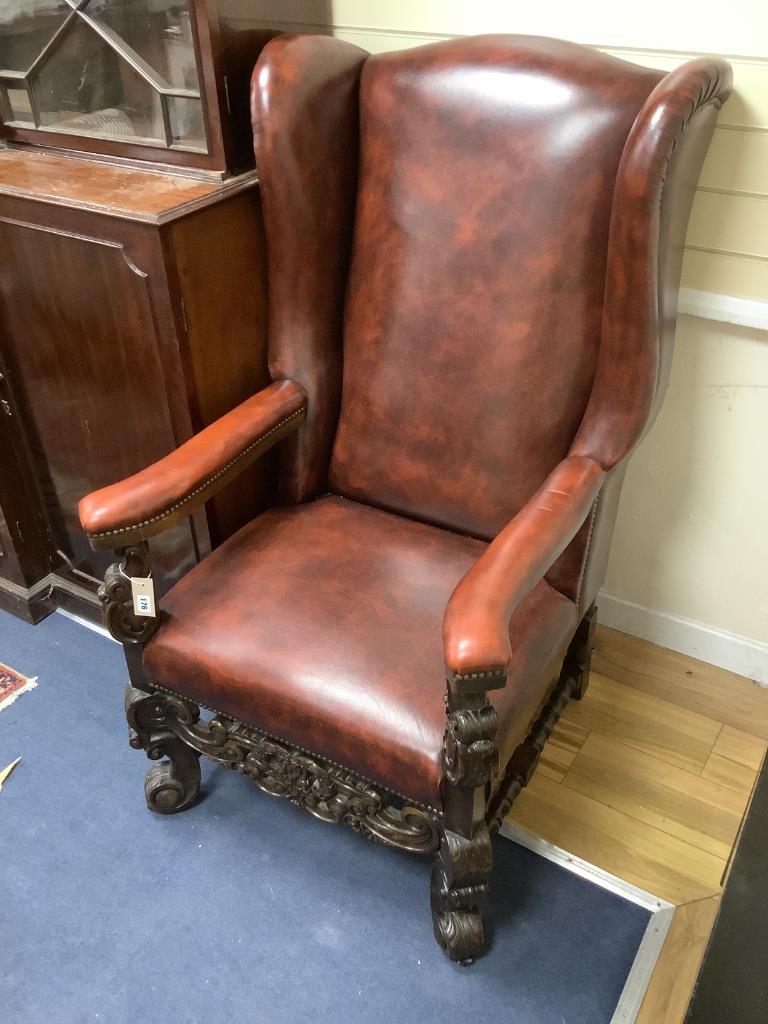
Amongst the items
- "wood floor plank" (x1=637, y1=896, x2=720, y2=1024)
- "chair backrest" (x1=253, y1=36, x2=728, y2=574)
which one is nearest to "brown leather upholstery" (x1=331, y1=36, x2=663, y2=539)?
"chair backrest" (x1=253, y1=36, x2=728, y2=574)

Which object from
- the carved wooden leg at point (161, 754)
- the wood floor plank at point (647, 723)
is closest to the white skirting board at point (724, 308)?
the wood floor plank at point (647, 723)

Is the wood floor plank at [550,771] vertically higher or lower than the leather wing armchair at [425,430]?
lower

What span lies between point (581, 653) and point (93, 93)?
1.35 meters

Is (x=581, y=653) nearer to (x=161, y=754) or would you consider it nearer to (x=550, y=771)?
(x=550, y=771)

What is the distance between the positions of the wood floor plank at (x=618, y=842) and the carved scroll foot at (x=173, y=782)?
0.59 m

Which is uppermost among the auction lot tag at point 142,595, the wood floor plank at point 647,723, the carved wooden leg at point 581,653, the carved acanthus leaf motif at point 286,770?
the auction lot tag at point 142,595

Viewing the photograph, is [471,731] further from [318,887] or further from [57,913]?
[57,913]

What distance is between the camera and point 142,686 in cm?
134

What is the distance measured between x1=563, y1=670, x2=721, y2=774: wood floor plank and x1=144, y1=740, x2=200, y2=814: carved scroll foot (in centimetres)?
75

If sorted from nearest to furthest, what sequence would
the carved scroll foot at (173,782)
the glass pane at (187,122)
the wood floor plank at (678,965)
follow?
1. the wood floor plank at (678,965)
2. the glass pane at (187,122)
3. the carved scroll foot at (173,782)

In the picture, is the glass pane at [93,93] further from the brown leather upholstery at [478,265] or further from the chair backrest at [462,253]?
the brown leather upholstery at [478,265]

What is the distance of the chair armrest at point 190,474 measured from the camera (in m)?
1.16

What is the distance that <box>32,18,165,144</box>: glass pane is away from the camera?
1358 millimetres

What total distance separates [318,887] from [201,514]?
67cm
